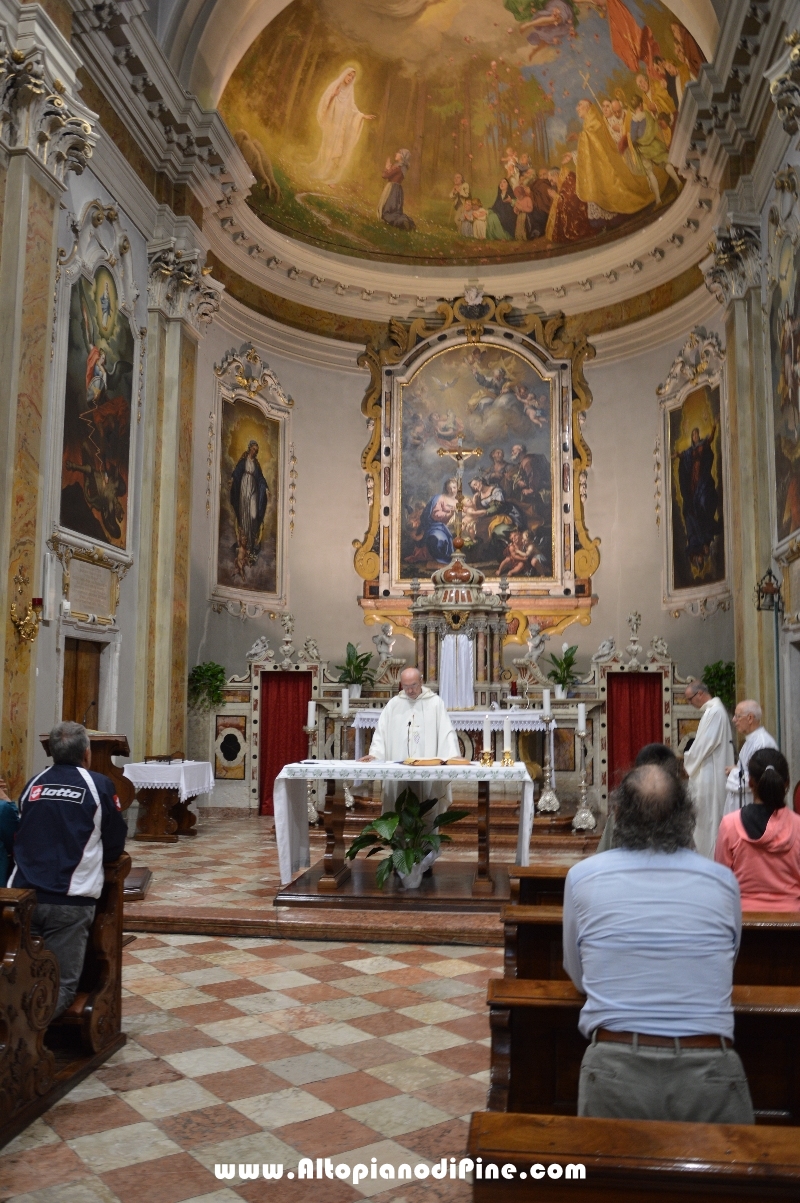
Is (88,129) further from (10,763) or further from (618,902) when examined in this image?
(618,902)

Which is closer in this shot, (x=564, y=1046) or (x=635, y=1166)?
(x=635, y=1166)

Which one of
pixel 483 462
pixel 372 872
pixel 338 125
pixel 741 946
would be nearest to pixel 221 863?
pixel 372 872

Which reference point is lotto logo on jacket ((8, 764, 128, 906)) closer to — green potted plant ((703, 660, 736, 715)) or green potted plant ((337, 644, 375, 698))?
green potted plant ((337, 644, 375, 698))

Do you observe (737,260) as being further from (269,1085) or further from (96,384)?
(269,1085)

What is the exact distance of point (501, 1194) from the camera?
187cm

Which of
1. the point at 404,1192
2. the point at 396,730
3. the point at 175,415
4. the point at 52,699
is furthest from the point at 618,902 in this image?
the point at 175,415

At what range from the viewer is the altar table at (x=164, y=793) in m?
11.1

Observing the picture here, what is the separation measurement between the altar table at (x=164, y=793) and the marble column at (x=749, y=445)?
6.60 metres

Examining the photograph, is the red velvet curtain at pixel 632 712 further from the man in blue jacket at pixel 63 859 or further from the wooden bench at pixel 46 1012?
the man in blue jacket at pixel 63 859

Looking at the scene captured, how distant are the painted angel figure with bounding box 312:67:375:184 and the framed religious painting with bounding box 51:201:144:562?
6621 mm

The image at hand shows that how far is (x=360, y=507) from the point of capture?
18.2m

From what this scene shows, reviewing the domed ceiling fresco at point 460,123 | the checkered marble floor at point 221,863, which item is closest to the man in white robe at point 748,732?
the checkered marble floor at point 221,863

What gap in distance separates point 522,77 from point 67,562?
12.0 metres

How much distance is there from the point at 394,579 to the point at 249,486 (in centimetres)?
310
